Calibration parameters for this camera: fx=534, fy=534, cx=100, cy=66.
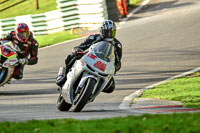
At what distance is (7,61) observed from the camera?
12391 millimetres

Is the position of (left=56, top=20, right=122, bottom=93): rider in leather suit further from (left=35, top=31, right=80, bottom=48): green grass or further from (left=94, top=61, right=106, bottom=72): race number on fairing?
(left=35, top=31, right=80, bottom=48): green grass

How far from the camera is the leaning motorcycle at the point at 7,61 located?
1238 centimetres

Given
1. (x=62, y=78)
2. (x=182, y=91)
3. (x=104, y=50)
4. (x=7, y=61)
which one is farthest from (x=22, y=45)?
(x=104, y=50)

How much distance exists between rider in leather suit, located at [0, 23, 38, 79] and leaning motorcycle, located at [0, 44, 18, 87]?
197 mm

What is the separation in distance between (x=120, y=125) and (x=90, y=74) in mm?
2810

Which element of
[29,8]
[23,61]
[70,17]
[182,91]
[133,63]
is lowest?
[29,8]

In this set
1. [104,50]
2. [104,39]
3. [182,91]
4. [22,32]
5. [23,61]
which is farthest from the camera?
[22,32]

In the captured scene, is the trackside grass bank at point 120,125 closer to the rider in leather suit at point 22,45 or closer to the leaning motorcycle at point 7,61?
the leaning motorcycle at point 7,61

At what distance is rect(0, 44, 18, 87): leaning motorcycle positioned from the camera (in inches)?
487

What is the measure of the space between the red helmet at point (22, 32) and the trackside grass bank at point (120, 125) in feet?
19.4

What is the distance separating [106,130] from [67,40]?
576 inches

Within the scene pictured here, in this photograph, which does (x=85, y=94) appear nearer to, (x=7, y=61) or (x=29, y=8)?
(x=7, y=61)

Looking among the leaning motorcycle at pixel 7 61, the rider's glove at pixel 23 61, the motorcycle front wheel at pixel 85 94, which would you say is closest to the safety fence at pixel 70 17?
the rider's glove at pixel 23 61

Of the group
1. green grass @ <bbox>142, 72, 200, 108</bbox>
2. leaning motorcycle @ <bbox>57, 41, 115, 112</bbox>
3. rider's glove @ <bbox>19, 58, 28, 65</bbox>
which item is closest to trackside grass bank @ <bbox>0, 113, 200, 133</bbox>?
leaning motorcycle @ <bbox>57, 41, 115, 112</bbox>
